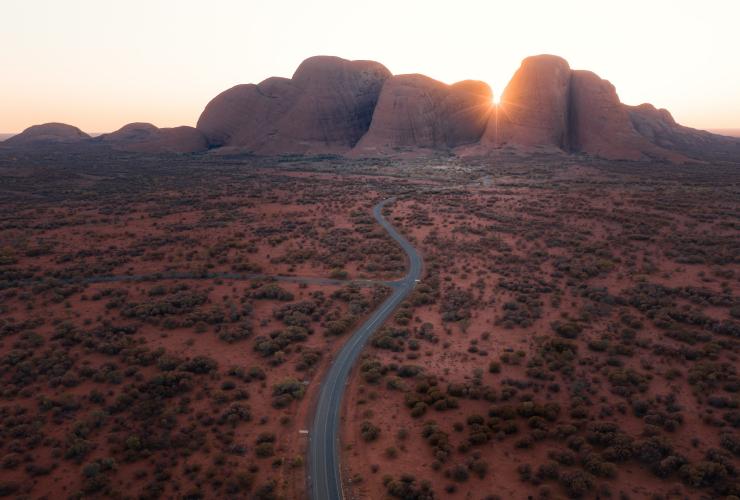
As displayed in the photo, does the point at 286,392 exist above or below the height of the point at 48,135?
below

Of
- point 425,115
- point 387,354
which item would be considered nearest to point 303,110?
point 425,115

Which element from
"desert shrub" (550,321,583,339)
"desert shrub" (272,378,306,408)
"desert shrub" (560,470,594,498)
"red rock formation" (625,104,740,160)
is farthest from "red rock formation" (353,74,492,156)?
"desert shrub" (560,470,594,498)

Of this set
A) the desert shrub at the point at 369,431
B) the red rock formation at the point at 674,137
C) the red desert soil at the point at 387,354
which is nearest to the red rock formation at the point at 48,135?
the red desert soil at the point at 387,354

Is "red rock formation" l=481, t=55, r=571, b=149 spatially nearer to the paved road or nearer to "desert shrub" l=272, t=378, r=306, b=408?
the paved road

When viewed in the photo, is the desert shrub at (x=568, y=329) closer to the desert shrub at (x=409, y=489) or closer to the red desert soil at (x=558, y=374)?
the red desert soil at (x=558, y=374)

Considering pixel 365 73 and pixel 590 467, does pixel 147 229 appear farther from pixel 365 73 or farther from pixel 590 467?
pixel 365 73

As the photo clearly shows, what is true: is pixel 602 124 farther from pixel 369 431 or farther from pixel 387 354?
pixel 369 431
